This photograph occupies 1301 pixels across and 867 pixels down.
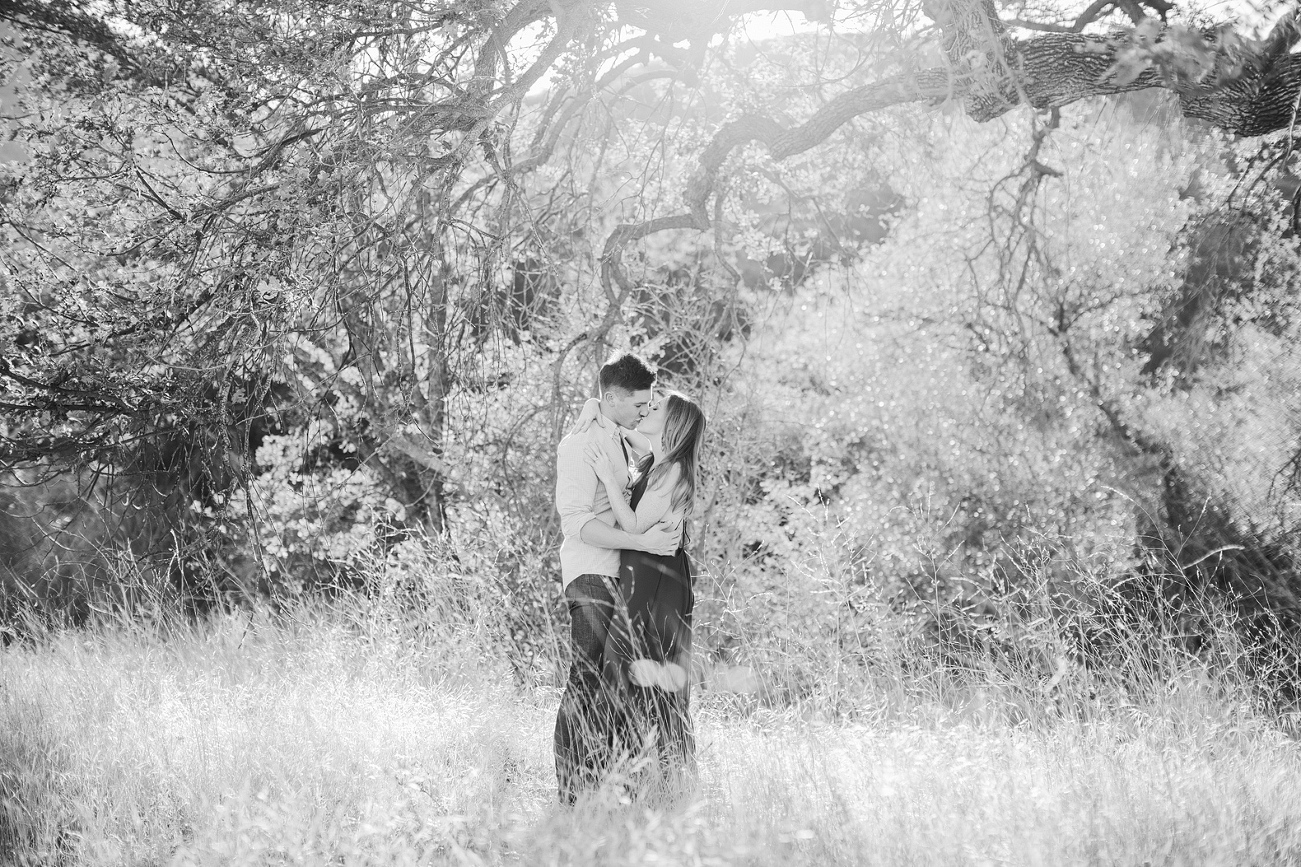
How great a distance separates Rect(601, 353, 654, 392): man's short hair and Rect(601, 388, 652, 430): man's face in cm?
2

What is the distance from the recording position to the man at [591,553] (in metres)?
3.24

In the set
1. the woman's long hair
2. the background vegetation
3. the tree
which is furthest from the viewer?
the tree

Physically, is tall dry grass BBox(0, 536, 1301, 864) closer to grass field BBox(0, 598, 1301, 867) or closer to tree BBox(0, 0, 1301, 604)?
grass field BBox(0, 598, 1301, 867)

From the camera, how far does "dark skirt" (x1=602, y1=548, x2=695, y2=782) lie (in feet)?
10.6

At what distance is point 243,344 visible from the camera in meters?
3.69

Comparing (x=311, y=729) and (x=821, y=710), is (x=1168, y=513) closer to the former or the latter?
(x=821, y=710)

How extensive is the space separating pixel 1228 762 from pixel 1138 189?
444 inches

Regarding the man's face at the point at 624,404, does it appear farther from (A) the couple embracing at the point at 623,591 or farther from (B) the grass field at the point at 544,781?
(B) the grass field at the point at 544,781

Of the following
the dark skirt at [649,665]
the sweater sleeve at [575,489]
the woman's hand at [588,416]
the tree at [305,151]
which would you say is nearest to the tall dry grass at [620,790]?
the dark skirt at [649,665]

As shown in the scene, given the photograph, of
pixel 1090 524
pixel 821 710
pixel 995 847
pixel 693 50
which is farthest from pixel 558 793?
pixel 1090 524

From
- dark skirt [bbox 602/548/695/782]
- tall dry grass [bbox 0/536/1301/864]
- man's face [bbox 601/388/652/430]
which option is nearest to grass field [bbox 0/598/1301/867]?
tall dry grass [bbox 0/536/1301/864]

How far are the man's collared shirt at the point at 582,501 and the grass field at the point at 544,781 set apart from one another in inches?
28.9

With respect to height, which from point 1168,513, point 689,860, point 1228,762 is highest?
point 689,860

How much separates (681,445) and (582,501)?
370 millimetres
